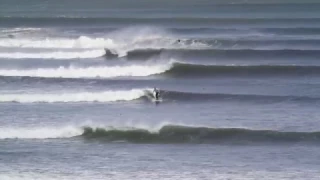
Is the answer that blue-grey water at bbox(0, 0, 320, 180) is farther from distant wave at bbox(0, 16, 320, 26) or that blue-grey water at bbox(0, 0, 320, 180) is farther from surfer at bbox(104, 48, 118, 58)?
distant wave at bbox(0, 16, 320, 26)

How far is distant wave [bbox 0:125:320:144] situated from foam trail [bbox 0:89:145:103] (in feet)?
12.0

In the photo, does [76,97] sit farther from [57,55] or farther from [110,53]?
[110,53]

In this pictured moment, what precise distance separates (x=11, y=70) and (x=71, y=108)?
7.84m

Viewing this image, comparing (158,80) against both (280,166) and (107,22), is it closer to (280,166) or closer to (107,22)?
(280,166)

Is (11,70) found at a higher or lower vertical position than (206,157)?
higher

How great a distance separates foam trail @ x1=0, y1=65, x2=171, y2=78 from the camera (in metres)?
26.0

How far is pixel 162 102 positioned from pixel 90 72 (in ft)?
20.9

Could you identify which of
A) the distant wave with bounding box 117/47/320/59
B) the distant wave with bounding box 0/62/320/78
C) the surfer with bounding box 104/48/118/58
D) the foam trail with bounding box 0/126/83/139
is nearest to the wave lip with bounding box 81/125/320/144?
the foam trail with bounding box 0/126/83/139

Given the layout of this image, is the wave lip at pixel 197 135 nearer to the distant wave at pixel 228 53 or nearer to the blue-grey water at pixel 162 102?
the blue-grey water at pixel 162 102

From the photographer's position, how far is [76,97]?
826 inches

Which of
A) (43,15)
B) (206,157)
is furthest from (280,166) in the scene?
(43,15)

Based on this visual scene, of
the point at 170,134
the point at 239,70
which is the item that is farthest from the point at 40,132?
the point at 239,70

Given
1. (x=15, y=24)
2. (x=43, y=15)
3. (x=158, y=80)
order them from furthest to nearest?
(x=43, y=15), (x=15, y=24), (x=158, y=80)

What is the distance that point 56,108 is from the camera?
63.9 feet
